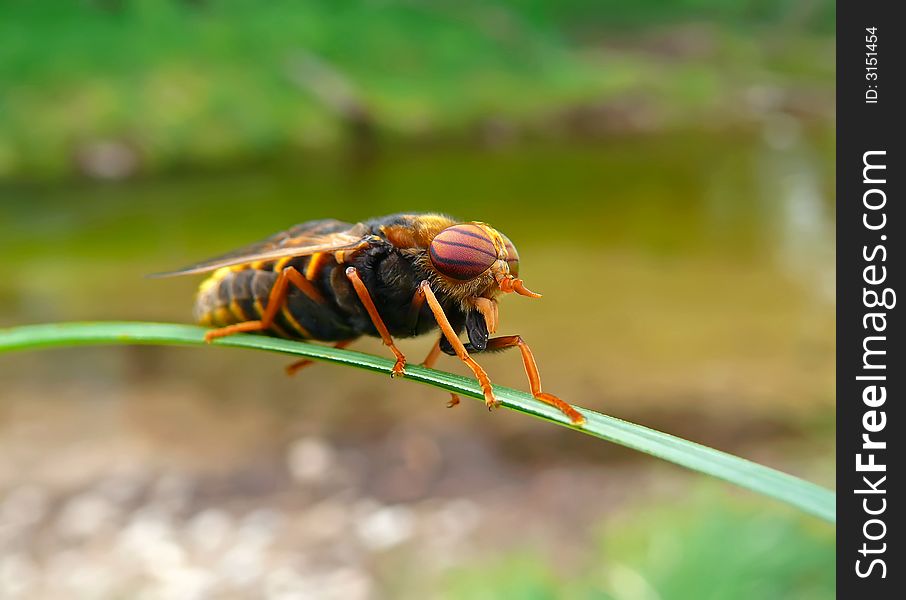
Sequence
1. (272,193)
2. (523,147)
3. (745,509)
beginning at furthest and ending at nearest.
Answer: (523,147)
(272,193)
(745,509)

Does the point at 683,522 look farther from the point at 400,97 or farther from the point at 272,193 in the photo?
the point at 400,97

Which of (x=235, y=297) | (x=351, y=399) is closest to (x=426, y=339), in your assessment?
(x=351, y=399)

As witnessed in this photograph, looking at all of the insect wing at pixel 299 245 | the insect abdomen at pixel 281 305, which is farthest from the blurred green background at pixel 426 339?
the insect wing at pixel 299 245

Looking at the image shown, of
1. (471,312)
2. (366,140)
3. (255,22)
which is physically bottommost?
(471,312)

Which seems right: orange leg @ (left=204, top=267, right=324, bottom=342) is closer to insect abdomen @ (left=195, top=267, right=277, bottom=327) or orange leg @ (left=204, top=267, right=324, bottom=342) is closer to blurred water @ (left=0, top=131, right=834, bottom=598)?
insect abdomen @ (left=195, top=267, right=277, bottom=327)

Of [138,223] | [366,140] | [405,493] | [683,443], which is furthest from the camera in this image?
[366,140]

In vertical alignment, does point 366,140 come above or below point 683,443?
above

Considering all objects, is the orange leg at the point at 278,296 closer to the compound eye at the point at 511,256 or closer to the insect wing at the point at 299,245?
the insect wing at the point at 299,245

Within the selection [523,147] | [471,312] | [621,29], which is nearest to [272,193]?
[523,147]
